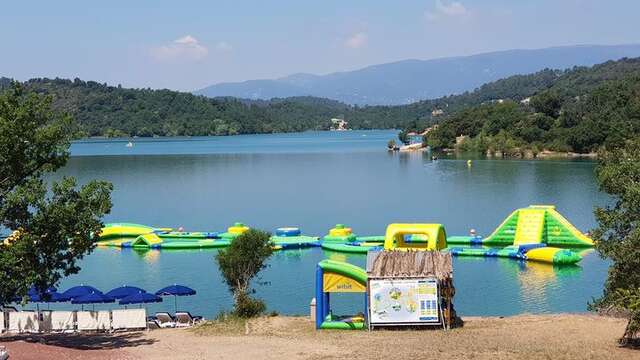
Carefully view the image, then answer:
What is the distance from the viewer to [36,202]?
21.4 m

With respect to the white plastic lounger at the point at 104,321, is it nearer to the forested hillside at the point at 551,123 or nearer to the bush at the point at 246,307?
the bush at the point at 246,307

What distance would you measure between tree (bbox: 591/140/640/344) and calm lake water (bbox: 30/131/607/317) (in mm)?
11672

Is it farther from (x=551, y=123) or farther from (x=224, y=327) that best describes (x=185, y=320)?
(x=551, y=123)

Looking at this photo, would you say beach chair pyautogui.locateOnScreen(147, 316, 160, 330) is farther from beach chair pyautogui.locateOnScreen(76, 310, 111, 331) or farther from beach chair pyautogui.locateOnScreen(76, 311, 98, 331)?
beach chair pyautogui.locateOnScreen(76, 311, 98, 331)

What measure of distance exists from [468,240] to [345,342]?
28.5m

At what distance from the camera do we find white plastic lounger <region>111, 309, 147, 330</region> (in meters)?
24.1

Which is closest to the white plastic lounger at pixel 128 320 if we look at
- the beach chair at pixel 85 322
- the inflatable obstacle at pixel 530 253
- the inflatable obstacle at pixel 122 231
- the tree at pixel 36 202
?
the beach chair at pixel 85 322

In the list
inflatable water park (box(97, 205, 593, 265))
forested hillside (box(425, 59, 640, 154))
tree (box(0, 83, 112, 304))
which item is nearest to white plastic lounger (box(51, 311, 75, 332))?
tree (box(0, 83, 112, 304))

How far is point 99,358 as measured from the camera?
18984mm

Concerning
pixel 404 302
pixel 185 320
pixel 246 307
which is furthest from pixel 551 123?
pixel 404 302

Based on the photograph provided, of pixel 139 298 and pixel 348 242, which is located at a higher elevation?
pixel 139 298

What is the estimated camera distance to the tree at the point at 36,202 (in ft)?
67.0

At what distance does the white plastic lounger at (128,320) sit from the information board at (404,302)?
6659 millimetres

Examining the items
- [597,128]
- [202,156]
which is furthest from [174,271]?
[202,156]
